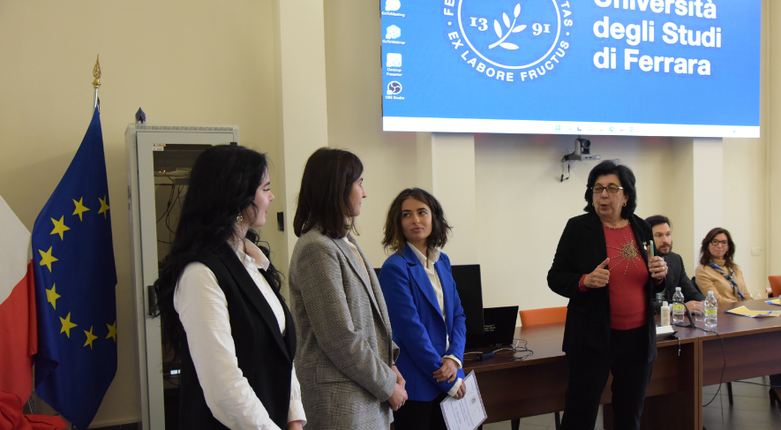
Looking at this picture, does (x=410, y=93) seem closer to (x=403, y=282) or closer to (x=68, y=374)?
(x=403, y=282)

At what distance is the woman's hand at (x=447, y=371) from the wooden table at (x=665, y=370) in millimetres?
458

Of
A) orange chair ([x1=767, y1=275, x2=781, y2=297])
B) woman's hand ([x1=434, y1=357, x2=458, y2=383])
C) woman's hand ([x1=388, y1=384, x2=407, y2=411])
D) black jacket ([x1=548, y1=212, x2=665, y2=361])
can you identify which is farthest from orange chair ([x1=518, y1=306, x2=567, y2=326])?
orange chair ([x1=767, y1=275, x2=781, y2=297])

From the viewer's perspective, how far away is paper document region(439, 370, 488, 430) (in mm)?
1842

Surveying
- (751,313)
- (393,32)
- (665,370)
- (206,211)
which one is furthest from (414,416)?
(751,313)

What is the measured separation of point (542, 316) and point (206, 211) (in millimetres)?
2672

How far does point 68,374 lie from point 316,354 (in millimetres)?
1873

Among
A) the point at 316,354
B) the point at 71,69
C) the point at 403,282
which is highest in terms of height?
the point at 71,69

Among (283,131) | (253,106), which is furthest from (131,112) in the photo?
(283,131)

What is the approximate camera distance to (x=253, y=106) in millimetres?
3428

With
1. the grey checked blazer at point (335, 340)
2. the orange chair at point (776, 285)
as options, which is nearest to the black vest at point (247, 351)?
the grey checked blazer at point (335, 340)

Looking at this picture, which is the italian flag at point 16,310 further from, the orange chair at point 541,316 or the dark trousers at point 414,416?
the orange chair at point 541,316

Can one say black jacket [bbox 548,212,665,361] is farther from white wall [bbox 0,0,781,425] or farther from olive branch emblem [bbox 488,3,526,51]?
olive branch emblem [bbox 488,3,526,51]

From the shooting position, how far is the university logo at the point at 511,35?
12.1 ft

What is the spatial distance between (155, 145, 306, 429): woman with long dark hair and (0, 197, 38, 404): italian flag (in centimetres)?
168
